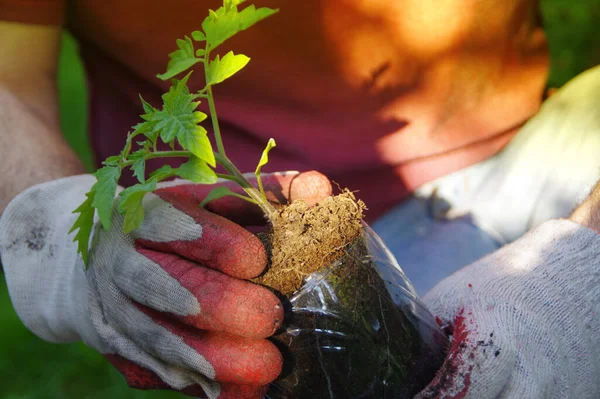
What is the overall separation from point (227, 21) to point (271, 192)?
472mm

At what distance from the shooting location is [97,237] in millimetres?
1512

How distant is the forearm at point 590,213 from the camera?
163cm

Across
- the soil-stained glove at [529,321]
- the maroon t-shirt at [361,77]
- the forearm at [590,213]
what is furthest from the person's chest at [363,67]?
the soil-stained glove at [529,321]

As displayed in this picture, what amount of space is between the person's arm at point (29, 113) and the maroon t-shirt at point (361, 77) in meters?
0.09

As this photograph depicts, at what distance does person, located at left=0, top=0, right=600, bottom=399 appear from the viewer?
1.51 meters

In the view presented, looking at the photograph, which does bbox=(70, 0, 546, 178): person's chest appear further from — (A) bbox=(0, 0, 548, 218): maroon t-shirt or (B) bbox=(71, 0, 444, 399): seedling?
(B) bbox=(71, 0, 444, 399): seedling

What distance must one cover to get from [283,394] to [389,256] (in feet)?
1.41

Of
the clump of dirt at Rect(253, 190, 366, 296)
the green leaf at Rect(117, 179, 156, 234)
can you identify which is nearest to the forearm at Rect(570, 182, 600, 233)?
the clump of dirt at Rect(253, 190, 366, 296)

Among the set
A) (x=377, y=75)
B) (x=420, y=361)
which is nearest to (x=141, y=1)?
(x=377, y=75)

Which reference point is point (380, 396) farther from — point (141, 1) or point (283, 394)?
point (141, 1)

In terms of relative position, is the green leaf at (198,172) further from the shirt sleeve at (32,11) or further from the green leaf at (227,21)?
the shirt sleeve at (32,11)

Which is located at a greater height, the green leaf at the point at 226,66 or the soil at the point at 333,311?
the green leaf at the point at 226,66

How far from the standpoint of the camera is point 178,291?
1.31 meters

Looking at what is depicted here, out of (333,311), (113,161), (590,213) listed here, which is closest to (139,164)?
(113,161)
